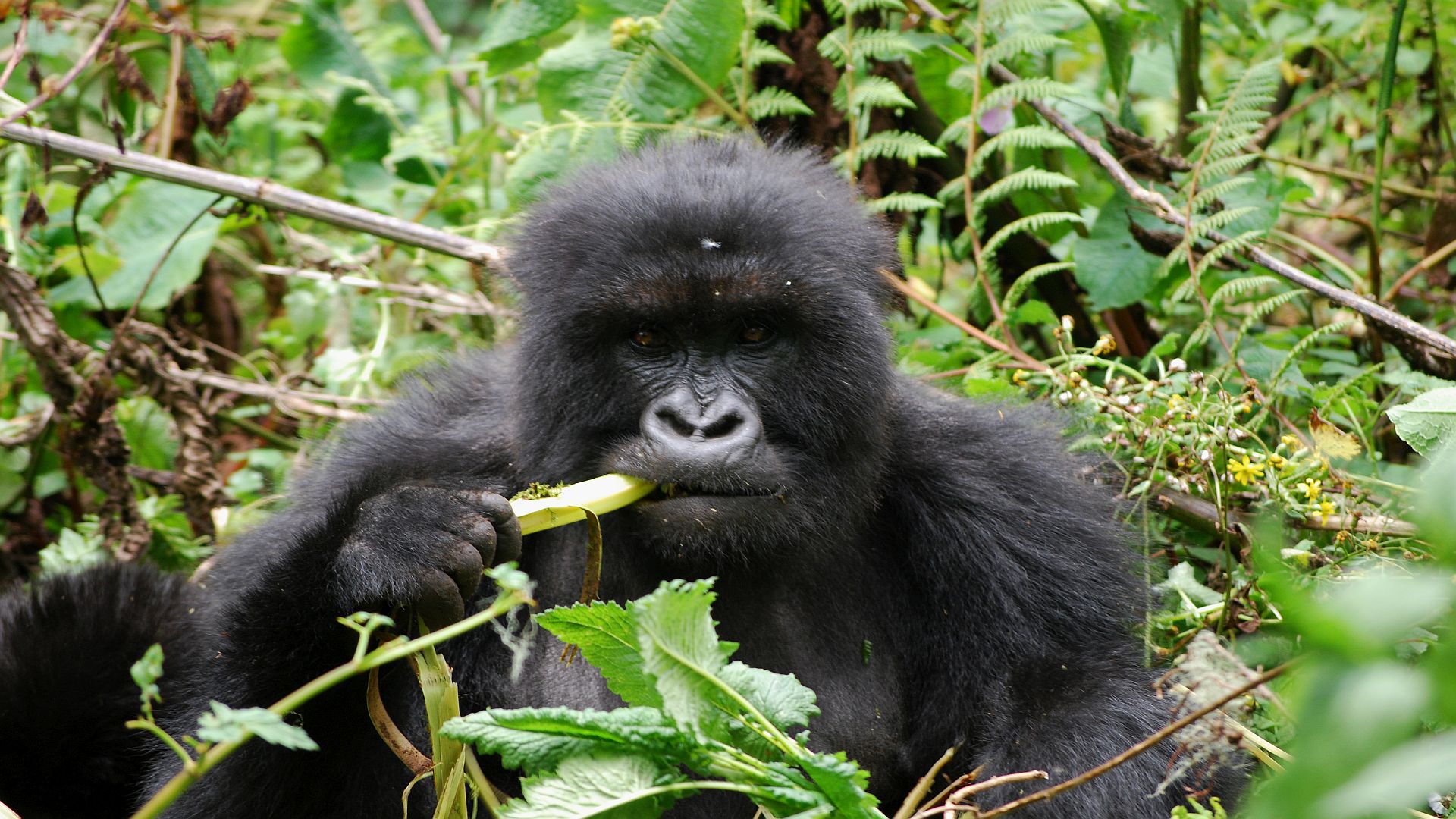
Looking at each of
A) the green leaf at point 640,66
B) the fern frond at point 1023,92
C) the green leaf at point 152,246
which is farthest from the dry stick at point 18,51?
the fern frond at point 1023,92

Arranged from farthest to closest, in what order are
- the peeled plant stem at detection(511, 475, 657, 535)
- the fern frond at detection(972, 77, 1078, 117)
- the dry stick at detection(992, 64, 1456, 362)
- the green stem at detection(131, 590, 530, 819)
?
the fern frond at detection(972, 77, 1078, 117) < the dry stick at detection(992, 64, 1456, 362) < the peeled plant stem at detection(511, 475, 657, 535) < the green stem at detection(131, 590, 530, 819)

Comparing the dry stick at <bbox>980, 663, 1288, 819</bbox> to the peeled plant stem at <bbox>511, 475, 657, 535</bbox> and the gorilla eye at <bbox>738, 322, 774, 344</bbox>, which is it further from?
the gorilla eye at <bbox>738, 322, 774, 344</bbox>

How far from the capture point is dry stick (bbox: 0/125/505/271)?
12.5 ft

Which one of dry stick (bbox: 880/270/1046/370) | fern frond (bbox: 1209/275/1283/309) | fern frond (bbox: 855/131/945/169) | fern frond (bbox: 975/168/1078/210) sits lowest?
dry stick (bbox: 880/270/1046/370)

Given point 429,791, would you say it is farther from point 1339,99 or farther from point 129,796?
point 1339,99

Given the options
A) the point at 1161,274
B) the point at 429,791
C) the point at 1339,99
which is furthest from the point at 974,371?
the point at 1339,99

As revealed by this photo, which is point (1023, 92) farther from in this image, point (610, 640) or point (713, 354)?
point (610, 640)

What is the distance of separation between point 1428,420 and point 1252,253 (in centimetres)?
114

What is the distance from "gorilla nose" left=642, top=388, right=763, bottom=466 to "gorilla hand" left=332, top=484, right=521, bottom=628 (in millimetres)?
363

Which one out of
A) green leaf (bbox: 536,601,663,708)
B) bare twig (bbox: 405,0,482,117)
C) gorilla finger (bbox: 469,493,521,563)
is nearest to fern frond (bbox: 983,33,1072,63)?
gorilla finger (bbox: 469,493,521,563)

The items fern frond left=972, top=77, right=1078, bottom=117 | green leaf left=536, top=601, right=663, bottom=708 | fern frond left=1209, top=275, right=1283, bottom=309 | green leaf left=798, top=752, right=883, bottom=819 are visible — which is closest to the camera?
green leaf left=798, top=752, right=883, bottom=819

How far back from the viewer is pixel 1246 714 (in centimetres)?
248

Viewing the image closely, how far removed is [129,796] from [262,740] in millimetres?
1099

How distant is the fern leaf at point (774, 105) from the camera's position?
166 inches
